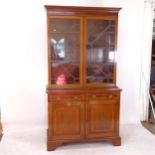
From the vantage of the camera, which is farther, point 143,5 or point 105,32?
point 143,5

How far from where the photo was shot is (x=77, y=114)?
290 centimetres

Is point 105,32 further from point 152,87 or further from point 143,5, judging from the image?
point 152,87

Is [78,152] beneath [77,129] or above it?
beneath

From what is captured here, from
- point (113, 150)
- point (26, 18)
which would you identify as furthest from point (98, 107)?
point (26, 18)

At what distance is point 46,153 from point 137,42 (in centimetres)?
230

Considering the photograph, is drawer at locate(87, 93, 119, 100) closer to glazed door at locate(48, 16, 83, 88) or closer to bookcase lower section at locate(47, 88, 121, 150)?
bookcase lower section at locate(47, 88, 121, 150)

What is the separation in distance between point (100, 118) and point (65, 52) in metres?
1.03

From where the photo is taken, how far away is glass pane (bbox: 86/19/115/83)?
115 inches

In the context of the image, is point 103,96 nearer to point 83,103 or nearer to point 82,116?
point 83,103

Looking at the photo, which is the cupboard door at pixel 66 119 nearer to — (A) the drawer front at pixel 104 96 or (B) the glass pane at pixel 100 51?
(A) the drawer front at pixel 104 96

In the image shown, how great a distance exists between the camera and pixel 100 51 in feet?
9.87

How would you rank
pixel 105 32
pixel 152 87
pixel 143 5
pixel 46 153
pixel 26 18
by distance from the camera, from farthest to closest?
pixel 152 87 → pixel 143 5 → pixel 26 18 → pixel 105 32 → pixel 46 153

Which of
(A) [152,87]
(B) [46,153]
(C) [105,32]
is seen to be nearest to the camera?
(B) [46,153]

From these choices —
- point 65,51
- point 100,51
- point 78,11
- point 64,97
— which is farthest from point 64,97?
point 78,11
